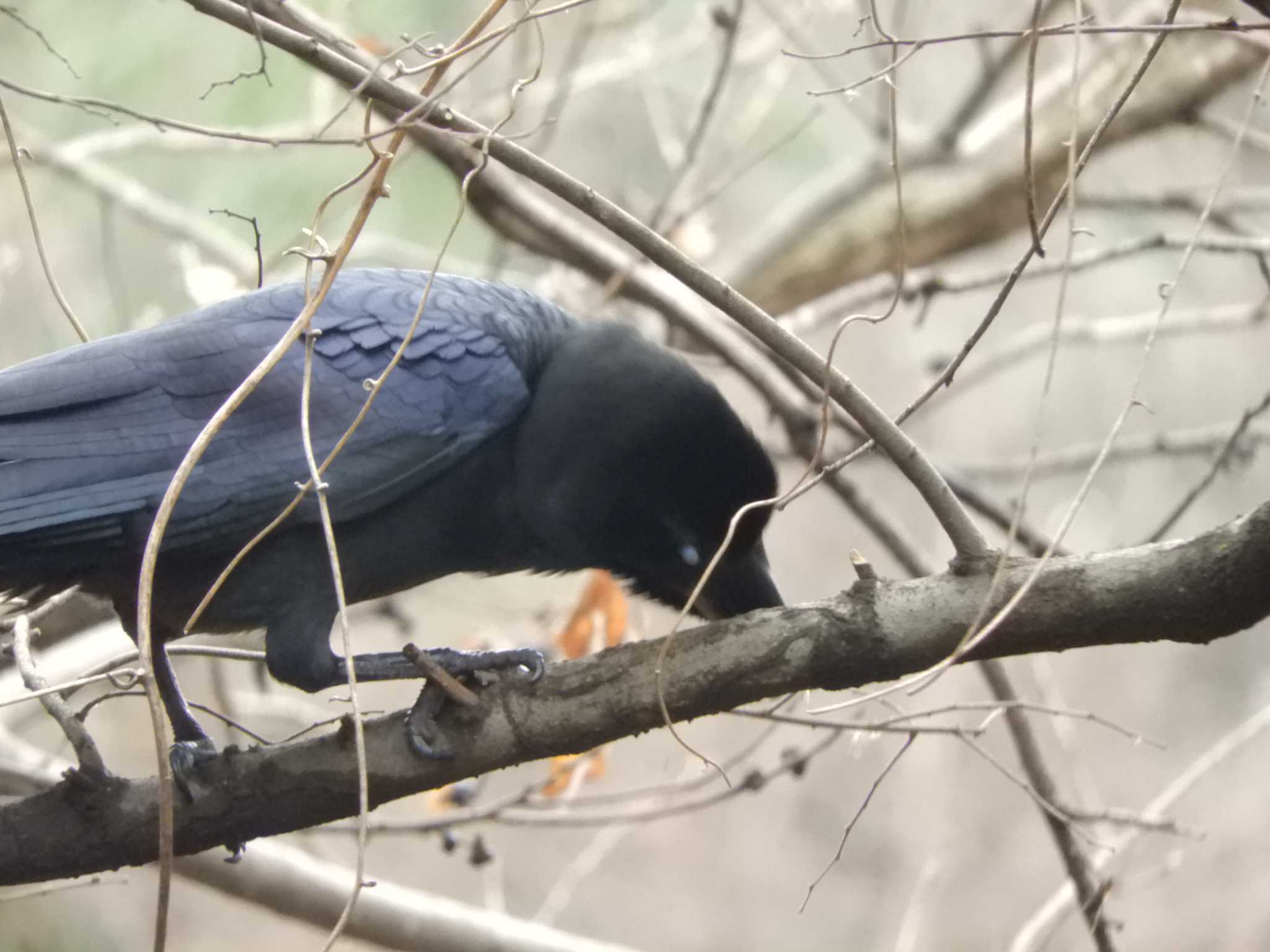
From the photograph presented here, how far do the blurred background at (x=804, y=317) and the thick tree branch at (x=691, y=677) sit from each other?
0.37 m

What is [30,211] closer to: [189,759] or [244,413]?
[244,413]

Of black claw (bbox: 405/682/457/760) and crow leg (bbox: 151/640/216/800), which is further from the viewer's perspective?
crow leg (bbox: 151/640/216/800)

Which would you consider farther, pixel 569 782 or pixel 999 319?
pixel 999 319

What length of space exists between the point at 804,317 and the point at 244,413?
1.66m

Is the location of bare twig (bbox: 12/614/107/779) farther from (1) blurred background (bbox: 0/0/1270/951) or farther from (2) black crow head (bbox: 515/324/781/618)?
(2) black crow head (bbox: 515/324/781/618)

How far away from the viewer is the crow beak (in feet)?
5.97

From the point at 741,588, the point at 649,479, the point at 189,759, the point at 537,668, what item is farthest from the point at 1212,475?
the point at 189,759

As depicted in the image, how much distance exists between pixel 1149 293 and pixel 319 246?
5072 millimetres

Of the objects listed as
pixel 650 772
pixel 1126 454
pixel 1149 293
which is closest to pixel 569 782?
pixel 1126 454

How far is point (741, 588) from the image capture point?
1820 millimetres

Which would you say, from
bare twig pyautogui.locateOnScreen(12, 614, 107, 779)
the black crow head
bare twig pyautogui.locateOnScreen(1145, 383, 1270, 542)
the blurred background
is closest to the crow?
the black crow head

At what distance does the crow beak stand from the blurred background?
0.43m

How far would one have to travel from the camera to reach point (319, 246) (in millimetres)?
1543

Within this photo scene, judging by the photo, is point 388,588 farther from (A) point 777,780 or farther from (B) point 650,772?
(A) point 777,780
